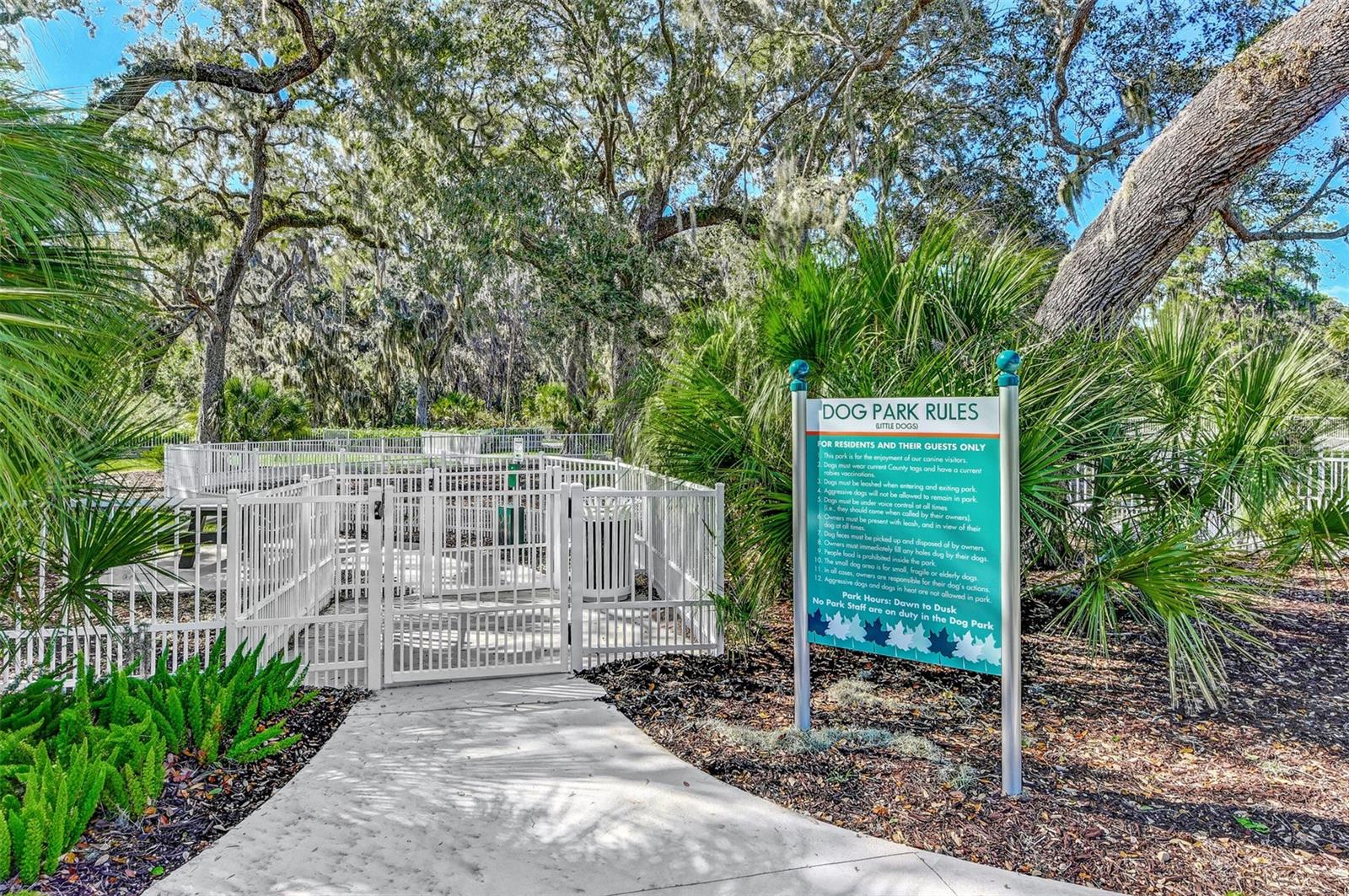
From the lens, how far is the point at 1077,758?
3.62m

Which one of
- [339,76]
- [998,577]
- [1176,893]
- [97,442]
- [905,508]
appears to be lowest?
[1176,893]

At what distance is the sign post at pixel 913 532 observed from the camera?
328cm

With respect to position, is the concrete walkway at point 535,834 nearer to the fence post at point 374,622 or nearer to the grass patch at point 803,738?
the grass patch at point 803,738

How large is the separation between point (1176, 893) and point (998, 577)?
123cm

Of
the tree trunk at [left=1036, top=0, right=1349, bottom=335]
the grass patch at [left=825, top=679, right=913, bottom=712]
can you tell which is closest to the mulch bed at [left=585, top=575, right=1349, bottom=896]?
the grass patch at [left=825, top=679, right=913, bottom=712]

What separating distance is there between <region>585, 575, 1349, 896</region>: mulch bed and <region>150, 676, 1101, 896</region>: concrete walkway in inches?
8.8

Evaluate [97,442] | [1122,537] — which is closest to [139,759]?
[97,442]

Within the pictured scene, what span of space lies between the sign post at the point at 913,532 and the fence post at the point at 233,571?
331cm

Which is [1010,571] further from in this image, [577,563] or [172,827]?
[172,827]

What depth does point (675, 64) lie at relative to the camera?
14109 millimetres

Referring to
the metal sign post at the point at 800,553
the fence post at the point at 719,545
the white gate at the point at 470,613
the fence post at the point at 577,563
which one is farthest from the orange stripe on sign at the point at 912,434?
the white gate at the point at 470,613

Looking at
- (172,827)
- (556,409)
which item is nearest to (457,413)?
(556,409)

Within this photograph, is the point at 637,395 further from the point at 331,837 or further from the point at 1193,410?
the point at 331,837

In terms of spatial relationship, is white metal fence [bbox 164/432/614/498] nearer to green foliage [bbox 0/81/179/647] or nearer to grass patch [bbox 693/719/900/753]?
green foliage [bbox 0/81/179/647]
